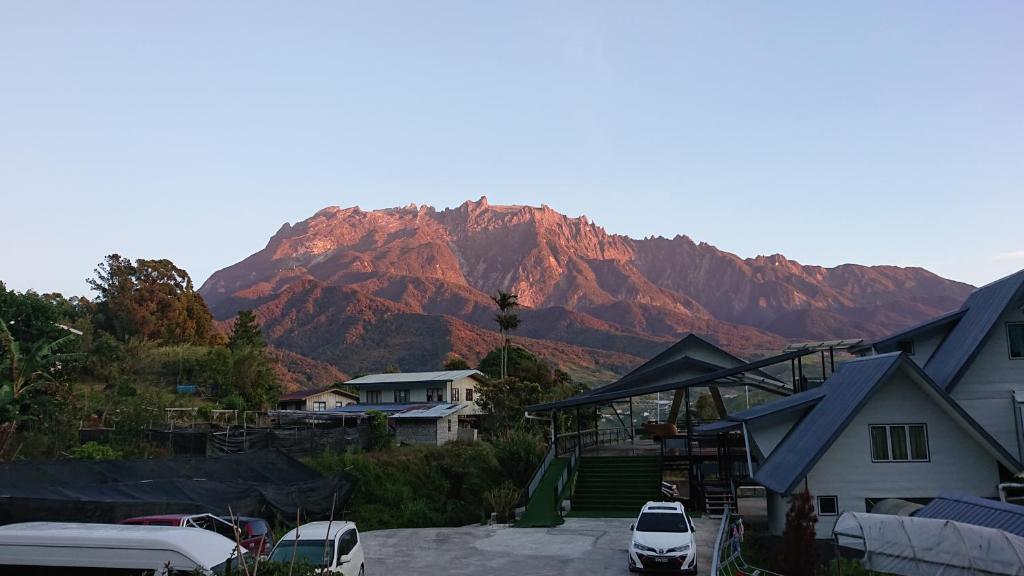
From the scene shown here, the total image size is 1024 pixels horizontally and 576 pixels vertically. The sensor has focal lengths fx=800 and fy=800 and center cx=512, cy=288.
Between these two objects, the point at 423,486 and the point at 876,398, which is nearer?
the point at 876,398

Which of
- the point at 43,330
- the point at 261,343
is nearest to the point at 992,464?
the point at 43,330

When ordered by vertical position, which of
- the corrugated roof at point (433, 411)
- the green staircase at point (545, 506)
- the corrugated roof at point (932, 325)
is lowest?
the green staircase at point (545, 506)

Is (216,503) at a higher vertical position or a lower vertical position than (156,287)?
lower

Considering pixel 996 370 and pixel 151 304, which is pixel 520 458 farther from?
pixel 151 304

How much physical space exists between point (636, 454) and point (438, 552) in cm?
1479

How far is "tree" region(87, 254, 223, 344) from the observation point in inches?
Answer: 3386

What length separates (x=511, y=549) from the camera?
24.5 meters

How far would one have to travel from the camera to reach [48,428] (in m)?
38.8

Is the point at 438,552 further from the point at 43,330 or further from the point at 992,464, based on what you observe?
the point at 43,330

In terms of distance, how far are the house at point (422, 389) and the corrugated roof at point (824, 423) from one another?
4818cm

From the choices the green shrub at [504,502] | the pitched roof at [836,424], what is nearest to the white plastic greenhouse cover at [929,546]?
the pitched roof at [836,424]

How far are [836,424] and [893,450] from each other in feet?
7.05

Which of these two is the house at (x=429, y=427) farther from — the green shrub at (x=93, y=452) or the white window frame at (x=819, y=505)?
the white window frame at (x=819, y=505)

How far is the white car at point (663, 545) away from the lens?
20062 mm
